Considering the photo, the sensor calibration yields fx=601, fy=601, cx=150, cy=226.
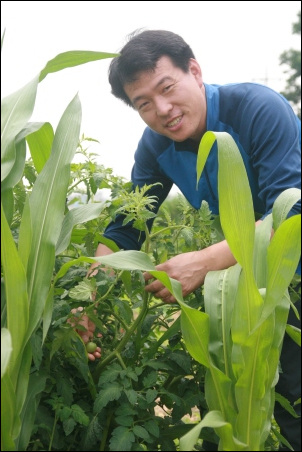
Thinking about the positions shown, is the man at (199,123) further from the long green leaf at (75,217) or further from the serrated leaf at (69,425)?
the serrated leaf at (69,425)

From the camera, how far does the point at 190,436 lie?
94 centimetres

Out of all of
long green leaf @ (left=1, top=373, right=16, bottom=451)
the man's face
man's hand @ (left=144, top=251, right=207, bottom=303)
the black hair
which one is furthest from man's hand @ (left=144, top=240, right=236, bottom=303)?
the black hair

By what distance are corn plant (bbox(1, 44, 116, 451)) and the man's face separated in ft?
2.34

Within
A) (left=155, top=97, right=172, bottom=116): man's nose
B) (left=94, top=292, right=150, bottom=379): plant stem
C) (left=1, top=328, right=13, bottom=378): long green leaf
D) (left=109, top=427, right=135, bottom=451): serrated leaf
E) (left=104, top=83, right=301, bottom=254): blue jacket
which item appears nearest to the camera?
(left=1, top=328, right=13, bottom=378): long green leaf

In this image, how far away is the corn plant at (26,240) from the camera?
3.25ft

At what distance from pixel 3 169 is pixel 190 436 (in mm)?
523

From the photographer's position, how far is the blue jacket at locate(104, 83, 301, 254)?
169 centimetres

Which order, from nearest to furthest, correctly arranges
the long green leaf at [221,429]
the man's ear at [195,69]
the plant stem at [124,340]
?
the long green leaf at [221,429] < the plant stem at [124,340] < the man's ear at [195,69]

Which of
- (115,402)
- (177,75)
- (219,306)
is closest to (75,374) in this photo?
(115,402)

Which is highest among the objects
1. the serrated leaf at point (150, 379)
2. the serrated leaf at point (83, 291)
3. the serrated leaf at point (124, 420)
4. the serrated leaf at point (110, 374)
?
the serrated leaf at point (83, 291)

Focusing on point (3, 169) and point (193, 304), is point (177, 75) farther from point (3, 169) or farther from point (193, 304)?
point (3, 169)

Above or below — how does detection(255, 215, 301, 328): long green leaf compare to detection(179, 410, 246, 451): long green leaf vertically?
above

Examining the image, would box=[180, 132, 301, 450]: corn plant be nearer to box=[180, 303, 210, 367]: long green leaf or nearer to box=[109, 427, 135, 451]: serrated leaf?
box=[180, 303, 210, 367]: long green leaf

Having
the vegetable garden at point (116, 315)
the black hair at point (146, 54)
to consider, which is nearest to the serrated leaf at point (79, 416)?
the vegetable garden at point (116, 315)
